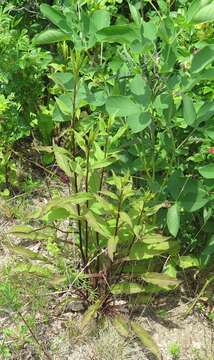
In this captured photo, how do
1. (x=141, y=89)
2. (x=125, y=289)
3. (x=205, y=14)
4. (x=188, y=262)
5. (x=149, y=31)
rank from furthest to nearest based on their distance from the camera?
(x=188, y=262), (x=125, y=289), (x=141, y=89), (x=149, y=31), (x=205, y=14)

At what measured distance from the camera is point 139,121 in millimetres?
2377

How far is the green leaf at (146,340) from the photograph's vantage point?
2574 mm

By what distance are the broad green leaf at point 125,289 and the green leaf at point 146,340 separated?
0.45 feet

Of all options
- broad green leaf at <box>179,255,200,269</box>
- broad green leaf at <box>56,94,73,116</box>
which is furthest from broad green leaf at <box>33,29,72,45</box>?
broad green leaf at <box>179,255,200,269</box>

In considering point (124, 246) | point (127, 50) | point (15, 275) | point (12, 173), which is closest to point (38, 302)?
point (15, 275)

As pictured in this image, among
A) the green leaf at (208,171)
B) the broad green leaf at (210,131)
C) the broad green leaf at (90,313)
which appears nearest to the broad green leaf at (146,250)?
the broad green leaf at (90,313)

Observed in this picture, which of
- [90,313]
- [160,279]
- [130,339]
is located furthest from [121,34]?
[130,339]

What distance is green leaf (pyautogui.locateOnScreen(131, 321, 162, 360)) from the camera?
2.57 m

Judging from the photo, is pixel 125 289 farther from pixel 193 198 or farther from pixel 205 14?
pixel 205 14

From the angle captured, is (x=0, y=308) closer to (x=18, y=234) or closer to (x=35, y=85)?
(x=18, y=234)

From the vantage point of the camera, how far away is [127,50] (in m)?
2.63

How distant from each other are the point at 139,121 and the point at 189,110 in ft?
0.65

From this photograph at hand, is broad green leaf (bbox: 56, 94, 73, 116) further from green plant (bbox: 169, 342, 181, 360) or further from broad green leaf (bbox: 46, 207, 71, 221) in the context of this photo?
green plant (bbox: 169, 342, 181, 360)

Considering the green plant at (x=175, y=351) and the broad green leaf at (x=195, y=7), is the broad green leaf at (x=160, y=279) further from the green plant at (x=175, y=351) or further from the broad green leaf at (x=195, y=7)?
the broad green leaf at (x=195, y=7)
